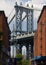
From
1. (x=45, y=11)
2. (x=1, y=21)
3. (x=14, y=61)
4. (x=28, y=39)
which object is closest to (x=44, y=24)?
(x=45, y=11)

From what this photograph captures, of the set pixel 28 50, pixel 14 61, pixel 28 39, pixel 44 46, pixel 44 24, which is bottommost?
pixel 28 50

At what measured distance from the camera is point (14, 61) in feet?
424

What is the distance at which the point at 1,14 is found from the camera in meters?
113

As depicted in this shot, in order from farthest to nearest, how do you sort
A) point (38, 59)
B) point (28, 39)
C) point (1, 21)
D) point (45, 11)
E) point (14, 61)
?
1. point (28, 39)
2. point (14, 61)
3. point (1, 21)
4. point (45, 11)
5. point (38, 59)

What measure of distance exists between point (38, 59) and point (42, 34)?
44.1 feet

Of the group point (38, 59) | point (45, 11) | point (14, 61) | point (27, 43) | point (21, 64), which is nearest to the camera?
point (38, 59)

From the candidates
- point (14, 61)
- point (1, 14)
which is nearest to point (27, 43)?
point (14, 61)

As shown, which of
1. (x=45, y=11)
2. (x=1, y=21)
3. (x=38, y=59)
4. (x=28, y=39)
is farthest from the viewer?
(x=28, y=39)

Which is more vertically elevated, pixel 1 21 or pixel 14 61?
pixel 1 21

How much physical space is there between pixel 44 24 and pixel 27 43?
90564 millimetres

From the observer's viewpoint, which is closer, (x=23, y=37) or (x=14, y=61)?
(x=14, y=61)

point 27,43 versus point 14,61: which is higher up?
point 14,61

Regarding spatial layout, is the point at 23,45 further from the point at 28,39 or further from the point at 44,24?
the point at 44,24

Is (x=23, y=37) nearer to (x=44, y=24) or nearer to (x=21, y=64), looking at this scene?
(x=21, y=64)
